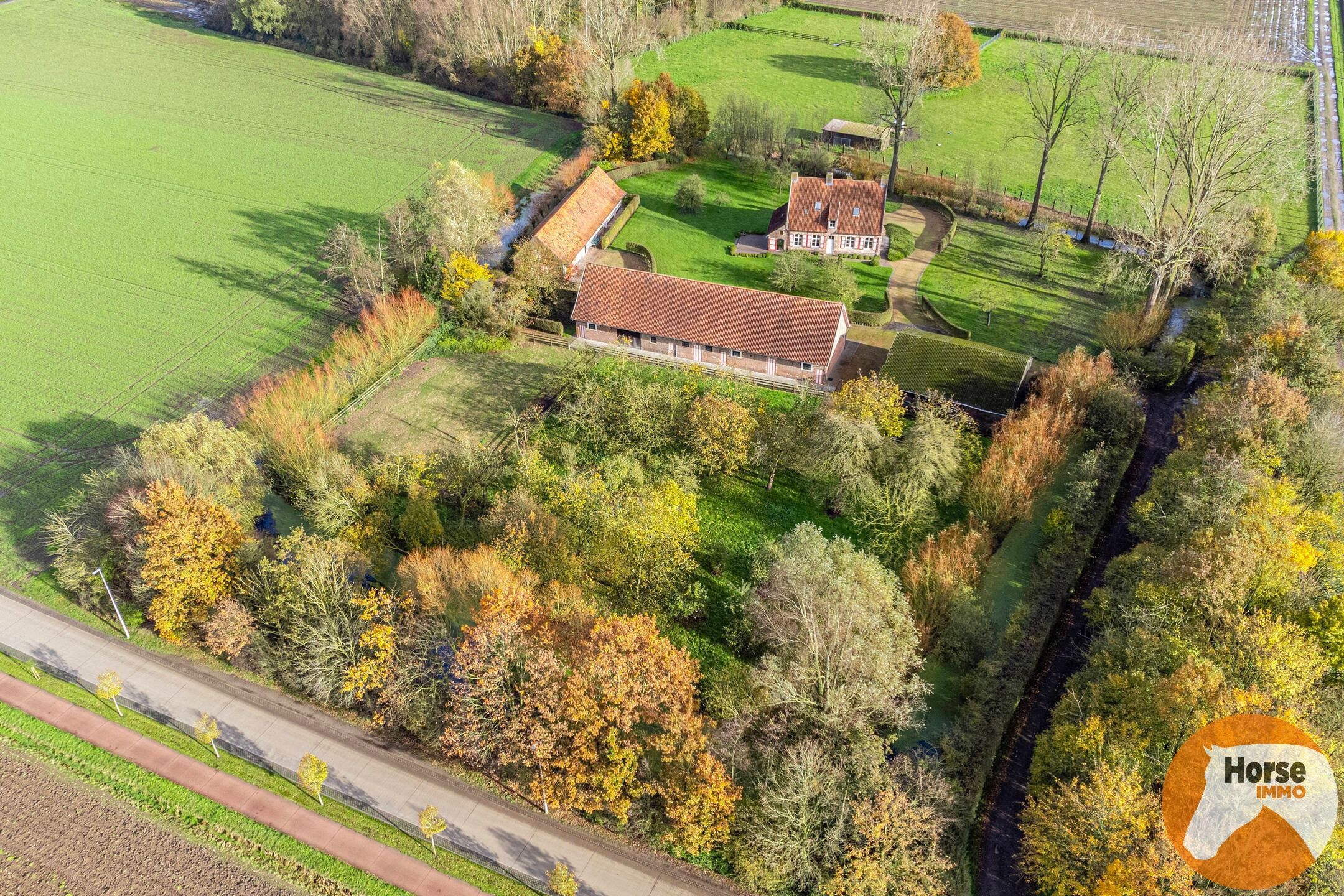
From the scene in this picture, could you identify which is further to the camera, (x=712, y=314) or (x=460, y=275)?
(x=460, y=275)

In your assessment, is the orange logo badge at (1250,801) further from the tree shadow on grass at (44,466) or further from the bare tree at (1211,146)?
the tree shadow on grass at (44,466)

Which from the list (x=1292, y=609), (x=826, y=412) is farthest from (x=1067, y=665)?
(x=826, y=412)

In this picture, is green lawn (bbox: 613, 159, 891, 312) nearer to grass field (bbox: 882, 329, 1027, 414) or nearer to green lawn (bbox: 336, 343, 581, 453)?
grass field (bbox: 882, 329, 1027, 414)

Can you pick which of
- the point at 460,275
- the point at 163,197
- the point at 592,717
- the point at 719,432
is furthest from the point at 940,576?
the point at 163,197

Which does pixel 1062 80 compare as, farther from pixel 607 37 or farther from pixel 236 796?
pixel 236 796

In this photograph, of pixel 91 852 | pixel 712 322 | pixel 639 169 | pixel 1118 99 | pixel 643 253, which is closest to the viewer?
pixel 91 852

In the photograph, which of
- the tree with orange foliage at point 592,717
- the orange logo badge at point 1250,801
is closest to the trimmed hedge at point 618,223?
the tree with orange foliage at point 592,717

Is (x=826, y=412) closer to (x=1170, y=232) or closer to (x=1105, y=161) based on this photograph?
(x=1170, y=232)
